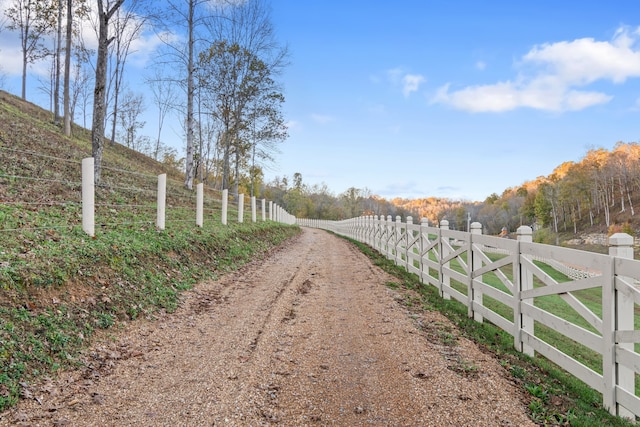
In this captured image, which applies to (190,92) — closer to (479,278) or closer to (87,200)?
(87,200)

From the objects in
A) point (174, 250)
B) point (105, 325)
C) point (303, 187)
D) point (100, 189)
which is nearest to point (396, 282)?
point (174, 250)

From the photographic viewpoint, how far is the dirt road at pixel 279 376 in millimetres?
2947

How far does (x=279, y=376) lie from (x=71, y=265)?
10.5ft

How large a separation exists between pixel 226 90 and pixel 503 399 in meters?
23.6

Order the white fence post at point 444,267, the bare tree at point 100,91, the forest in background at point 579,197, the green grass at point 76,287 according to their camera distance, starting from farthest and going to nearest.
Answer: the forest in background at point 579,197 → the bare tree at point 100,91 → the white fence post at point 444,267 → the green grass at point 76,287

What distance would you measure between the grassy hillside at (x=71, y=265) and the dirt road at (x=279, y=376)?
299 millimetres

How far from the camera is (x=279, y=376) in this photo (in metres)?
3.62

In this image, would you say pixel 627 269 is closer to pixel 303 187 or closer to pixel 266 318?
pixel 266 318

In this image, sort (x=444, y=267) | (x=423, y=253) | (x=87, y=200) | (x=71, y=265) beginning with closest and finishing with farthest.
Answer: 1. (x=71, y=265)
2. (x=87, y=200)
3. (x=444, y=267)
4. (x=423, y=253)

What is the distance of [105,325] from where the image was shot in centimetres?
456

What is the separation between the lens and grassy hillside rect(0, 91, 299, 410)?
3.68 meters

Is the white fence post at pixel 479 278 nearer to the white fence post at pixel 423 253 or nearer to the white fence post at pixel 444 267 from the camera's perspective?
the white fence post at pixel 444 267

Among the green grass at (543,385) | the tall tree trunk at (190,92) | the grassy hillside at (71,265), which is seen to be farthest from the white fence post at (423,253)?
the tall tree trunk at (190,92)

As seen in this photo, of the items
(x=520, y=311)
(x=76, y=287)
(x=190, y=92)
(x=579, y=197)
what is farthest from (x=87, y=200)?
(x=579, y=197)
